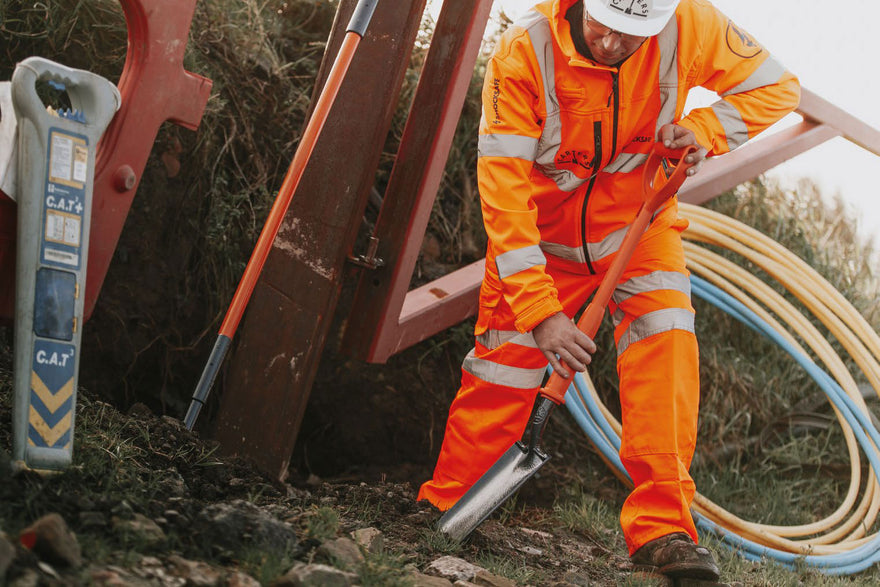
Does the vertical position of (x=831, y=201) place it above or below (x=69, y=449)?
above

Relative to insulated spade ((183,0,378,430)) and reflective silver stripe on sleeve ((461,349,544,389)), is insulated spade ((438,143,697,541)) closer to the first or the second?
reflective silver stripe on sleeve ((461,349,544,389))

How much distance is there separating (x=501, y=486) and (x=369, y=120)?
1525mm

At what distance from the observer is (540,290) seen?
2.71 metres

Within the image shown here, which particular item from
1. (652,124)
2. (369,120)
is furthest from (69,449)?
(652,124)

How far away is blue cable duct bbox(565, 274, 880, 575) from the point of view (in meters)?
3.64

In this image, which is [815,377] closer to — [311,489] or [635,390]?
[635,390]

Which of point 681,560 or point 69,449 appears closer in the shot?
point 69,449

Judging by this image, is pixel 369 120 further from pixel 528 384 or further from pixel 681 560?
pixel 681 560

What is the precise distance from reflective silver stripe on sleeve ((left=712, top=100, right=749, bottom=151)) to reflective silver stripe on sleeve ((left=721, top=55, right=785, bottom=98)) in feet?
0.27

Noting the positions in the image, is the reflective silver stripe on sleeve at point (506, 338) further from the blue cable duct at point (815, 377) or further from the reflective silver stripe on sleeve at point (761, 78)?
the reflective silver stripe on sleeve at point (761, 78)

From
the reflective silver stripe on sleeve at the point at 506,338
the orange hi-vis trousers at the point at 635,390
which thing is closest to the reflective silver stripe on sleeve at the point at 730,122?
the orange hi-vis trousers at the point at 635,390

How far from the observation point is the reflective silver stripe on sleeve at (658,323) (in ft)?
9.60

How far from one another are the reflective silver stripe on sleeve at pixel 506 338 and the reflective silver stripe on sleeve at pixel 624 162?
0.66 m

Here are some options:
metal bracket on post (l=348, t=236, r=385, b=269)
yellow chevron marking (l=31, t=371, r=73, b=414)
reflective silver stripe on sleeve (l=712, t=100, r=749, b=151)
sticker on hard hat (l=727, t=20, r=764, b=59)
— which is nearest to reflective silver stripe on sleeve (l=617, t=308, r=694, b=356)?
reflective silver stripe on sleeve (l=712, t=100, r=749, b=151)
